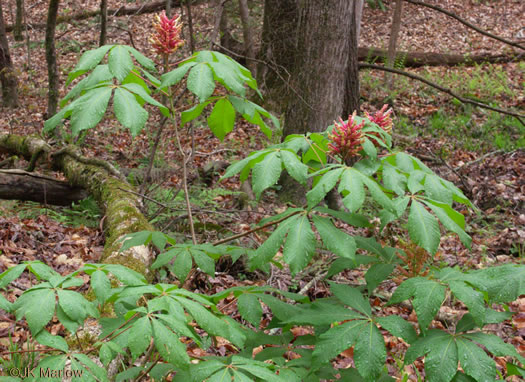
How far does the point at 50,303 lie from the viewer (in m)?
1.49

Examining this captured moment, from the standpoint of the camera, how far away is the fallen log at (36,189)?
211 inches

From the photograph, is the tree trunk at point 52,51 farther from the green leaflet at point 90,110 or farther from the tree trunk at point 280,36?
the green leaflet at point 90,110

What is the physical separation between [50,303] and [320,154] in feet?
3.93

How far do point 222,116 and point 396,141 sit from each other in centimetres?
653

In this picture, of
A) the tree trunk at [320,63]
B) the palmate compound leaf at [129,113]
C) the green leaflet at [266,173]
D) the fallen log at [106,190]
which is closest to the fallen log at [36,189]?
the fallen log at [106,190]

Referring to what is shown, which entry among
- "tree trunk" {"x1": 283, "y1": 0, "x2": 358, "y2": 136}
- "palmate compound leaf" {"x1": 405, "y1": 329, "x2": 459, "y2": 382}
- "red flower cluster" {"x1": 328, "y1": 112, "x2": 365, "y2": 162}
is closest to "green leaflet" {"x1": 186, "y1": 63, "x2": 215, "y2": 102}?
"red flower cluster" {"x1": 328, "y1": 112, "x2": 365, "y2": 162}

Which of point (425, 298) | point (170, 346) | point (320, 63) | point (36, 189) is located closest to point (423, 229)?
point (425, 298)

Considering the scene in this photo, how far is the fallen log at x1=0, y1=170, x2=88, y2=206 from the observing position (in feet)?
17.6

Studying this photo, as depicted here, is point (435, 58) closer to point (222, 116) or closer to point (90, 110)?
point (222, 116)

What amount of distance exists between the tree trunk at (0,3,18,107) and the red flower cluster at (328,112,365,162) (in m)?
9.30

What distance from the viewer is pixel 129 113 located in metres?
1.68

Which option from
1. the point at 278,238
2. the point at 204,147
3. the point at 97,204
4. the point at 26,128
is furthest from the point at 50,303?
the point at 26,128

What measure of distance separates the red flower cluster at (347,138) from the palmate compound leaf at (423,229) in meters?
0.34

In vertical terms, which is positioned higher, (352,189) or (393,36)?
(393,36)
